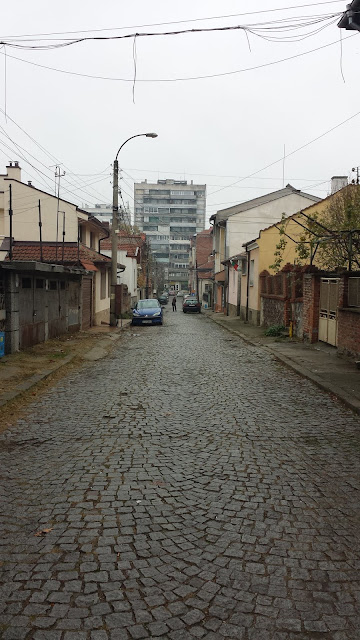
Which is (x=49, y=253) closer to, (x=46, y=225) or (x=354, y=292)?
(x=46, y=225)

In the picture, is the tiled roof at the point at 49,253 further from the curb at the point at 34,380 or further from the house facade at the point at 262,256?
the house facade at the point at 262,256

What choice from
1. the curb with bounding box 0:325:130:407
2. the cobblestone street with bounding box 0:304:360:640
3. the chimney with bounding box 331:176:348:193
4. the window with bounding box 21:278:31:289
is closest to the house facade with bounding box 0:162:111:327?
the window with bounding box 21:278:31:289

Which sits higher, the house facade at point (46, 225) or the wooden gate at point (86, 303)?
the house facade at point (46, 225)

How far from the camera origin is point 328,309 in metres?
14.8

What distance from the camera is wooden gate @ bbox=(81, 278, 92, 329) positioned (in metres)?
20.8

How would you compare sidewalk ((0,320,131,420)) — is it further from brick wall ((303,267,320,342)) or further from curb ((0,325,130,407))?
brick wall ((303,267,320,342))

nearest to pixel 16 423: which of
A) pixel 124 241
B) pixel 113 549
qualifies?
pixel 113 549

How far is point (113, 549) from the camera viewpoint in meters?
3.40

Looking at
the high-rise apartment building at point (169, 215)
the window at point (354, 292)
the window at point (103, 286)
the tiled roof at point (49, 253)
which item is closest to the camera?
the window at point (354, 292)

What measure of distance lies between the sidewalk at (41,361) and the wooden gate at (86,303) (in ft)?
5.71

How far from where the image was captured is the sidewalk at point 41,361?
27.1ft

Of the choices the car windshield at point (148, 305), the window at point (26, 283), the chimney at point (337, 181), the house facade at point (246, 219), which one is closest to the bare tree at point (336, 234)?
the window at point (26, 283)

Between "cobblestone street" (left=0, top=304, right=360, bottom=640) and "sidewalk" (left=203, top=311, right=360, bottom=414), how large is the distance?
43.9 inches

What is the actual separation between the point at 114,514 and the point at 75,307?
16267 mm
